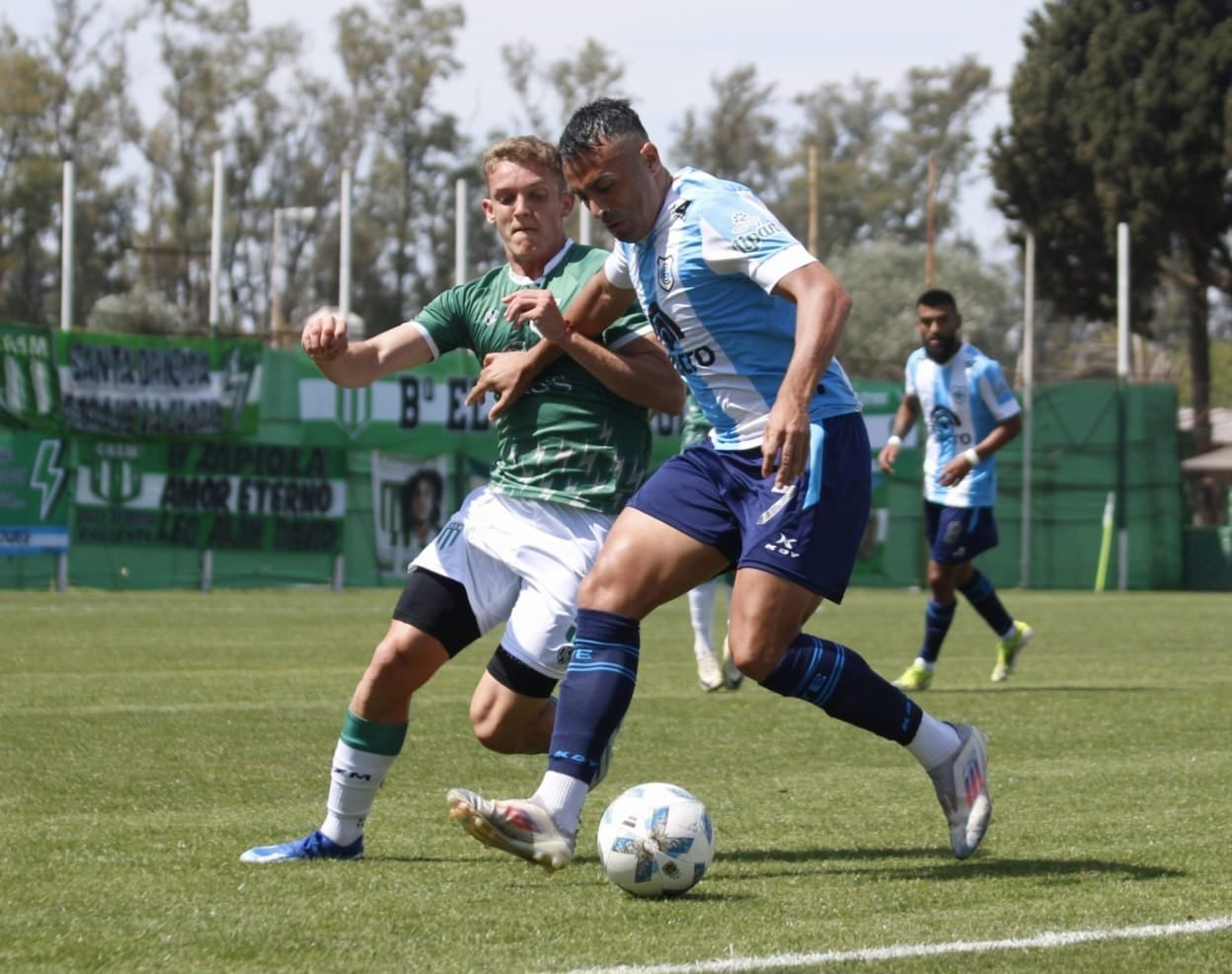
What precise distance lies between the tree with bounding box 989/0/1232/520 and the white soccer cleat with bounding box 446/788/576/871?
38616 mm

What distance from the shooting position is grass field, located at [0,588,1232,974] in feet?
13.5

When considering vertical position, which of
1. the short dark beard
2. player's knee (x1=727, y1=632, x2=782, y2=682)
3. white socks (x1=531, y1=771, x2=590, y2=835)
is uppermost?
the short dark beard

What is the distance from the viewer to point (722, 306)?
5.12 metres

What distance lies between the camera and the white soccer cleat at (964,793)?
17.4ft

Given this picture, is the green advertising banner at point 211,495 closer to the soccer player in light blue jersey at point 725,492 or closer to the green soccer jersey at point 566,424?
the green soccer jersey at point 566,424

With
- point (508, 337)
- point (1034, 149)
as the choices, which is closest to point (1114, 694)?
point (508, 337)

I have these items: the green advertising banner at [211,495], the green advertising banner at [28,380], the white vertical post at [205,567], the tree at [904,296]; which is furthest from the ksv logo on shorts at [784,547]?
the tree at [904,296]

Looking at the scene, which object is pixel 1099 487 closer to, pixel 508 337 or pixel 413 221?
pixel 508 337

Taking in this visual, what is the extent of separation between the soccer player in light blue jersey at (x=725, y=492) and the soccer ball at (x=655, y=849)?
12 centimetres

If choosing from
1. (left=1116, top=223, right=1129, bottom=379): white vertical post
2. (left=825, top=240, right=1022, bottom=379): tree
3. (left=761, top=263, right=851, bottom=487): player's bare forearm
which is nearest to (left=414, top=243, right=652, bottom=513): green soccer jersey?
(left=761, top=263, right=851, bottom=487): player's bare forearm

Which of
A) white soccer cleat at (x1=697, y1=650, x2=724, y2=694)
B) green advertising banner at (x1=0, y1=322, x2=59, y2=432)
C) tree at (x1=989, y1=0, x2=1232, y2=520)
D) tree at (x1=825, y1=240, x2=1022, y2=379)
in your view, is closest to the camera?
white soccer cleat at (x1=697, y1=650, x2=724, y2=694)

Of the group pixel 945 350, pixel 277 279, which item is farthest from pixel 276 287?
pixel 945 350

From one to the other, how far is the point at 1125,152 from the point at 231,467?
26.6 m

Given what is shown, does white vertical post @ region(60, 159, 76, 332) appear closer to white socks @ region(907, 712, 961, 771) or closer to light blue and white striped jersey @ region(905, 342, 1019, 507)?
light blue and white striped jersey @ region(905, 342, 1019, 507)
